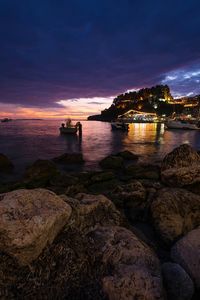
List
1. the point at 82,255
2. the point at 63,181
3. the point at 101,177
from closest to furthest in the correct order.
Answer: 1. the point at 82,255
2. the point at 63,181
3. the point at 101,177

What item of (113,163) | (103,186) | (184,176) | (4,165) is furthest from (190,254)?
(4,165)

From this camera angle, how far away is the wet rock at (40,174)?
45.0ft

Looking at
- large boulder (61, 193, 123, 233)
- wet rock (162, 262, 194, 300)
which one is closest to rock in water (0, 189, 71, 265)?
large boulder (61, 193, 123, 233)

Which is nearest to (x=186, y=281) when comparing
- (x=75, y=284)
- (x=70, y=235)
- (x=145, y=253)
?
(x=145, y=253)

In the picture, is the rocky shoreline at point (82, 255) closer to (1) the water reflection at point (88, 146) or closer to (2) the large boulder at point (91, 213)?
(2) the large boulder at point (91, 213)

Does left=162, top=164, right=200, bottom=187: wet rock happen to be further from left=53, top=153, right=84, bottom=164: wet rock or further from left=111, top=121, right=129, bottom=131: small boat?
left=111, top=121, right=129, bottom=131: small boat

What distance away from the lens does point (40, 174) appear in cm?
1488

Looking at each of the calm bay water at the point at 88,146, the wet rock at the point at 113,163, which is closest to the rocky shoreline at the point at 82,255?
the wet rock at the point at 113,163

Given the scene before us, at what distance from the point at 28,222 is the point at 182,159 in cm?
683

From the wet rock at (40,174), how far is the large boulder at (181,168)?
24.1 feet

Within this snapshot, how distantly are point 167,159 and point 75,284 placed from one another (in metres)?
6.81

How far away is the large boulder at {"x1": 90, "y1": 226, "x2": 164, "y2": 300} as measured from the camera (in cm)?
366

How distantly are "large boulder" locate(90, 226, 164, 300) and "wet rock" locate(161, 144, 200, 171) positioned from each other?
188 inches

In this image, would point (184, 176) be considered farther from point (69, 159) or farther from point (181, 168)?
point (69, 159)
